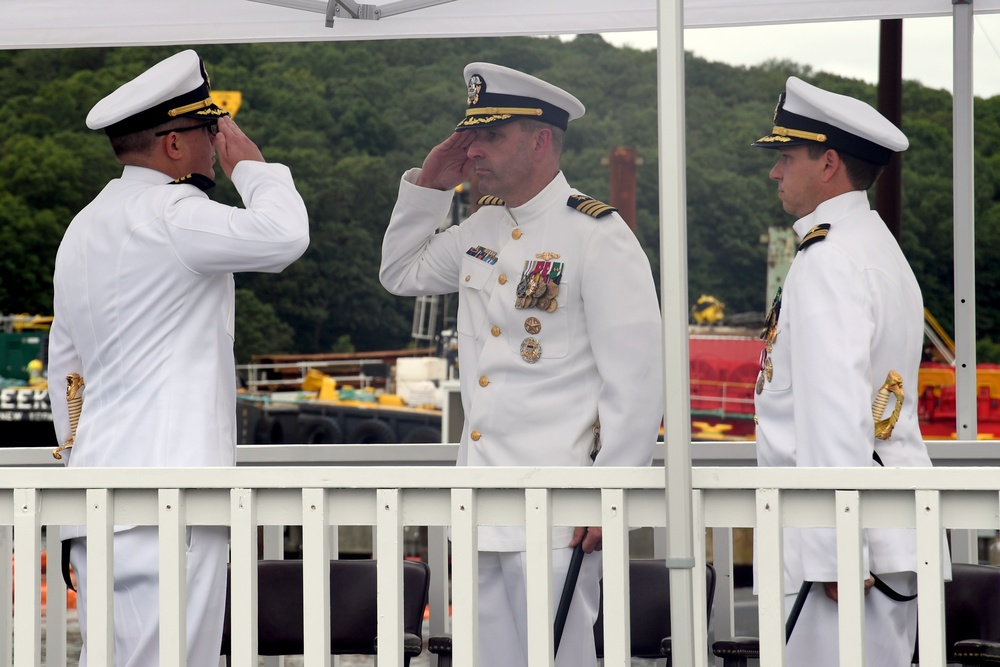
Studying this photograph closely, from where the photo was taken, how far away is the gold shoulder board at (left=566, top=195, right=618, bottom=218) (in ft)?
11.3

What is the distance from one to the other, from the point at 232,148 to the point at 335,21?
5.89 feet

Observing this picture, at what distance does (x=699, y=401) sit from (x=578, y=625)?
2430 cm

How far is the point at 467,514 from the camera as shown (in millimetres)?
2617

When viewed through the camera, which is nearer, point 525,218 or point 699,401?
point 525,218

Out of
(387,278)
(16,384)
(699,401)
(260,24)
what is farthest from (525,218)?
(16,384)

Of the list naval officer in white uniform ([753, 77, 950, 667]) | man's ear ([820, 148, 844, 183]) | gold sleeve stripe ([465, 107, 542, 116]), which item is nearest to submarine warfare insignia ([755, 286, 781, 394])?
naval officer in white uniform ([753, 77, 950, 667])

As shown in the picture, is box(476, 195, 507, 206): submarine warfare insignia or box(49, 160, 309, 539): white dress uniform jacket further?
box(476, 195, 507, 206): submarine warfare insignia

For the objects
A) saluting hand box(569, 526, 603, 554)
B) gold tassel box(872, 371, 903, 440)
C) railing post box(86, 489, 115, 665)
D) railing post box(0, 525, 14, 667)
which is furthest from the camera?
railing post box(0, 525, 14, 667)

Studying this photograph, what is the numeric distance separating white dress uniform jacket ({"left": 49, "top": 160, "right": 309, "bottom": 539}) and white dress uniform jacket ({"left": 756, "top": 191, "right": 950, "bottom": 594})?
1.13m

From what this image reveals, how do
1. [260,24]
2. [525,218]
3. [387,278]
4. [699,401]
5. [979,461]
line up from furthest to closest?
1. [699,401]
2. [260,24]
3. [979,461]
4. [387,278]
5. [525,218]

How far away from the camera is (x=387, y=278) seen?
12.9 feet

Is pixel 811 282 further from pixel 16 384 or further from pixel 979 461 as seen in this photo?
pixel 16 384

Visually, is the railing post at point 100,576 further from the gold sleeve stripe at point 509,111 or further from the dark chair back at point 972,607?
the dark chair back at point 972,607

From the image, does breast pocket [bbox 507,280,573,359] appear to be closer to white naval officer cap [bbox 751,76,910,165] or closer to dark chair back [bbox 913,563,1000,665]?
white naval officer cap [bbox 751,76,910,165]
